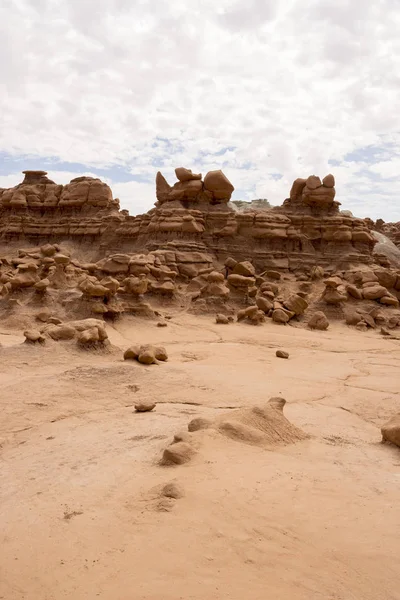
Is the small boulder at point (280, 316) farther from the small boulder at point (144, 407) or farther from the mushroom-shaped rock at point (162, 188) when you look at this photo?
the small boulder at point (144, 407)

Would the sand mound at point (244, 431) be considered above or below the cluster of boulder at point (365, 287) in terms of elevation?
below

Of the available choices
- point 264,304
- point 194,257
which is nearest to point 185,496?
point 264,304

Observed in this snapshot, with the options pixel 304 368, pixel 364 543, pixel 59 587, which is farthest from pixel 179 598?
pixel 304 368

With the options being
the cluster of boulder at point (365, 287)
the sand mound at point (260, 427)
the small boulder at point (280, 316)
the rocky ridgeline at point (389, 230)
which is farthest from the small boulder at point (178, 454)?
the rocky ridgeline at point (389, 230)

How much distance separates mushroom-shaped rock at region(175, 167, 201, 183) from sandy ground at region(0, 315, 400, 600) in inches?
502

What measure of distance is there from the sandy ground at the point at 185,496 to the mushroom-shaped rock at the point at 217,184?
41.8ft

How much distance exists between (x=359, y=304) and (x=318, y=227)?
4.56 metres

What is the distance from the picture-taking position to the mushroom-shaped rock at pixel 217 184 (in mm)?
18312

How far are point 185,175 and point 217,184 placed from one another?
1.22 meters

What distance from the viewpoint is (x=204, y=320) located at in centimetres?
1309

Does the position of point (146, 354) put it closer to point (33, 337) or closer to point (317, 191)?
point (33, 337)

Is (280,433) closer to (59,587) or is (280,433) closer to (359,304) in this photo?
(59,587)

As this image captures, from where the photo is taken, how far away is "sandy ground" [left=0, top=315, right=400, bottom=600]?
2.18m

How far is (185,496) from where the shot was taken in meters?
2.87
